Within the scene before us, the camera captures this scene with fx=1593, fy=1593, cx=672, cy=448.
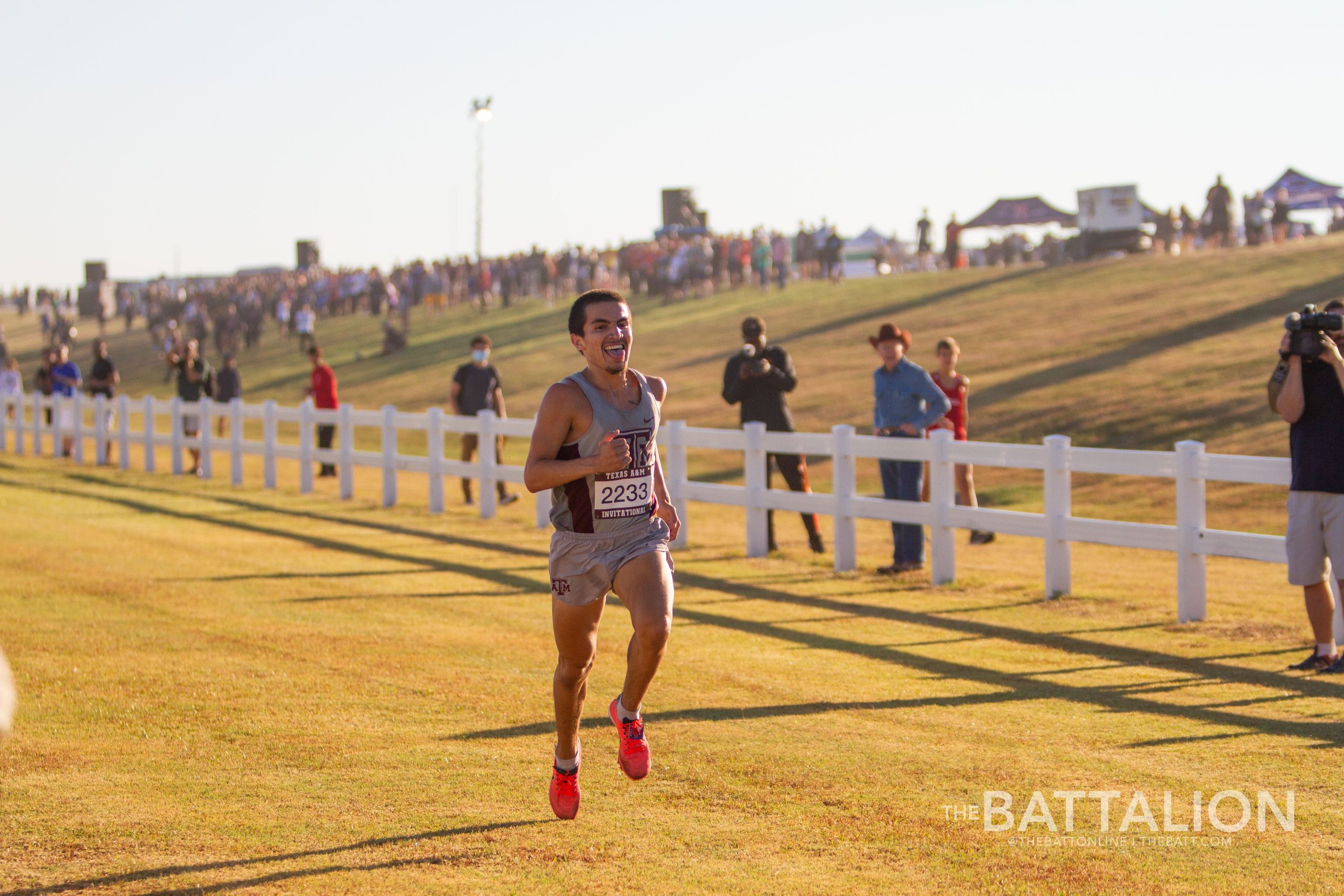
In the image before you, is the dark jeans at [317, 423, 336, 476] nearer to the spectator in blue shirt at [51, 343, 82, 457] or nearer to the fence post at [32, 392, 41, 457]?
the spectator in blue shirt at [51, 343, 82, 457]

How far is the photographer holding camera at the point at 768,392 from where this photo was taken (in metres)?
14.2

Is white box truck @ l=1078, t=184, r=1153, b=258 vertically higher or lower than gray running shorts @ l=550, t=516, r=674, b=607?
higher

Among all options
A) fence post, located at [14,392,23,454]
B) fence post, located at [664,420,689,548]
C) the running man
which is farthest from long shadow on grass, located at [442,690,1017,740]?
fence post, located at [14,392,23,454]

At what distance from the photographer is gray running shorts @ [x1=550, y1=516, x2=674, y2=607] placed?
5.79 m

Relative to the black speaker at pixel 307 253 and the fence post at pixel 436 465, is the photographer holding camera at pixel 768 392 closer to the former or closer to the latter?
the fence post at pixel 436 465

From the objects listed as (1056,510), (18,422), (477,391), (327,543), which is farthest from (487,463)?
(18,422)

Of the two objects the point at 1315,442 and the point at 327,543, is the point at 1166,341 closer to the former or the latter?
the point at 327,543

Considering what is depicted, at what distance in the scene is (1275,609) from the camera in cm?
1144

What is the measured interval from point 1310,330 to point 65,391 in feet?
91.2

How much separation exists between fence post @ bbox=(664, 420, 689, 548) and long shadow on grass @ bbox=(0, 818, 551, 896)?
935 cm

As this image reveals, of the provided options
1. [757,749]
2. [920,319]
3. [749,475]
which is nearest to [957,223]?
[920,319]

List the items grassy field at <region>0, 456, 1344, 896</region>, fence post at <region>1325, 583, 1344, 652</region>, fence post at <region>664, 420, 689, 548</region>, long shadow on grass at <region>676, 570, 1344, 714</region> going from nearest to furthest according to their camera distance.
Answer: grassy field at <region>0, 456, 1344, 896</region>, long shadow on grass at <region>676, 570, 1344, 714</region>, fence post at <region>1325, 583, 1344, 652</region>, fence post at <region>664, 420, 689, 548</region>

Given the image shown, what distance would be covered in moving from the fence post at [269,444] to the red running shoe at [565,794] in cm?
1739

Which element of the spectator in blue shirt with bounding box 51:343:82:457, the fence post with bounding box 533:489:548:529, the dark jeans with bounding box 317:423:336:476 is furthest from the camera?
the spectator in blue shirt with bounding box 51:343:82:457
